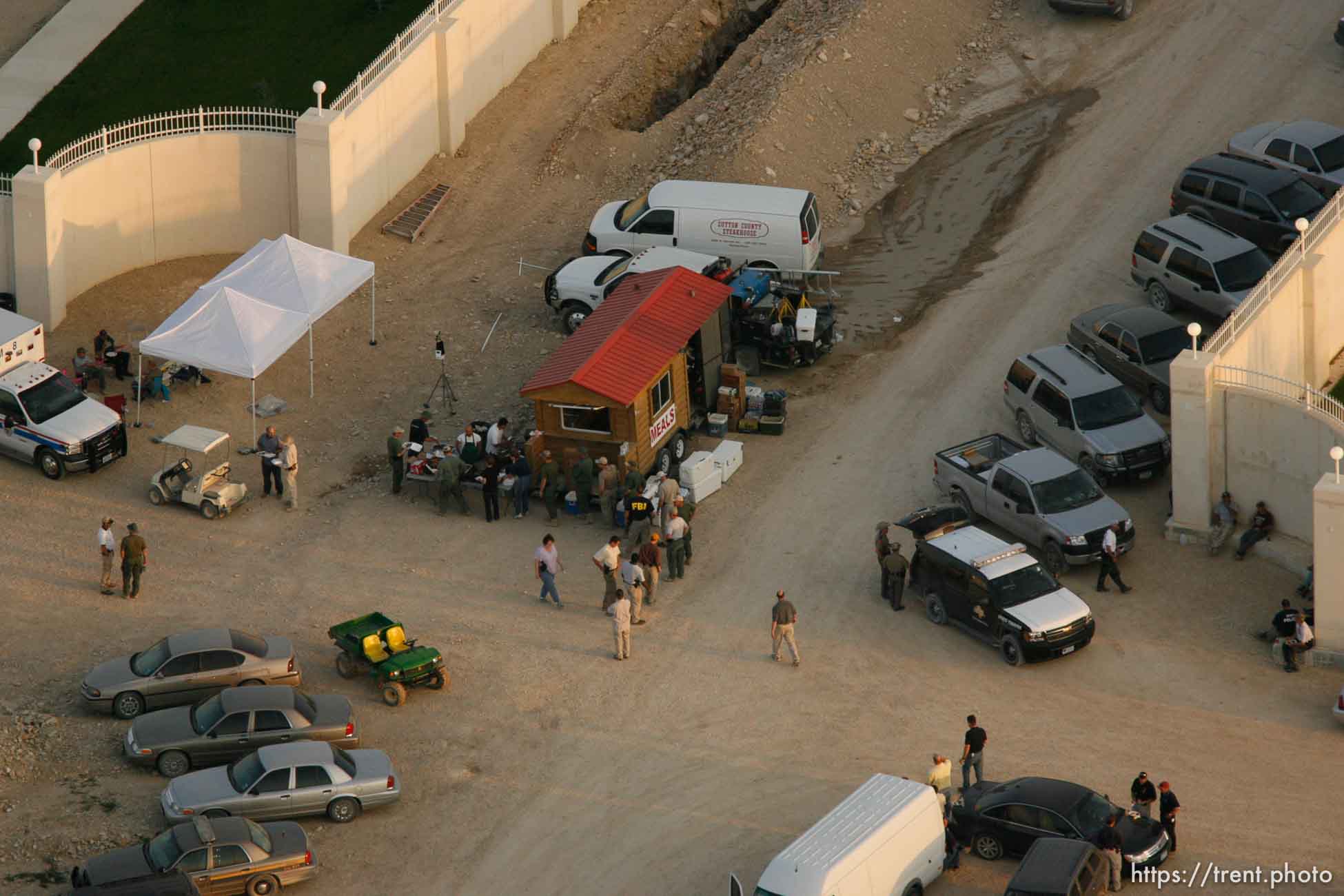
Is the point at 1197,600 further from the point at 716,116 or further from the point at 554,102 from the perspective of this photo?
the point at 554,102

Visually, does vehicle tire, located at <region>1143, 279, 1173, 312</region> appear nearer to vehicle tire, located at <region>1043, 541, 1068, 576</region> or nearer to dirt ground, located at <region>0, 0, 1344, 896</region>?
dirt ground, located at <region>0, 0, 1344, 896</region>

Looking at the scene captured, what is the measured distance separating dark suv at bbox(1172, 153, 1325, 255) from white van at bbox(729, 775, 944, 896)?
19.5 meters

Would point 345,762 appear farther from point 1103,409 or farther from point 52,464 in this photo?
point 1103,409

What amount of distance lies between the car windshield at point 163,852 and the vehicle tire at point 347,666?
5219mm

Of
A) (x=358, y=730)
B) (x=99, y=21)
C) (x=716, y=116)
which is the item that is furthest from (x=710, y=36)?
(x=358, y=730)

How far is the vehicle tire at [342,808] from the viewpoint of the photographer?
27.7 meters

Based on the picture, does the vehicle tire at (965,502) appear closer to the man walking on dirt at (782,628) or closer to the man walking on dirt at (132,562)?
the man walking on dirt at (782,628)

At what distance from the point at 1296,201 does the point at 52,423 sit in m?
24.8

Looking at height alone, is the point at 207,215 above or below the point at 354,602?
above

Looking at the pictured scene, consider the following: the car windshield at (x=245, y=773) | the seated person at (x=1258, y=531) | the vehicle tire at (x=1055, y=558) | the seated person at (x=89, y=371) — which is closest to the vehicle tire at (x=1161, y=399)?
the seated person at (x=1258, y=531)

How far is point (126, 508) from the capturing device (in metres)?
35.5

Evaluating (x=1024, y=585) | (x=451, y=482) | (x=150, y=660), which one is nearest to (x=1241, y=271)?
(x=1024, y=585)

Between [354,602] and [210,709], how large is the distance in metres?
4.43

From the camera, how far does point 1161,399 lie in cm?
3744
